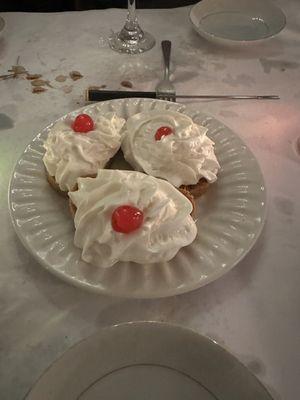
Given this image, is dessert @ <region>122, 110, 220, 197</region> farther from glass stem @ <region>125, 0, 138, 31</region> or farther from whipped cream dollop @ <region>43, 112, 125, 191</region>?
glass stem @ <region>125, 0, 138, 31</region>

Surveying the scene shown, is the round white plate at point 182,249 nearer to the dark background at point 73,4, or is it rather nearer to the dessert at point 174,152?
the dessert at point 174,152

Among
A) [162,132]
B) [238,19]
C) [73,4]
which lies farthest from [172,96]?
[73,4]

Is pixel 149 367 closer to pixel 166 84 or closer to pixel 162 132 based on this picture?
pixel 162 132

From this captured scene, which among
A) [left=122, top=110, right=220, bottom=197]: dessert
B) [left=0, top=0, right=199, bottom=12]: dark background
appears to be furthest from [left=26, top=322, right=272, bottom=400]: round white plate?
[left=0, top=0, right=199, bottom=12]: dark background

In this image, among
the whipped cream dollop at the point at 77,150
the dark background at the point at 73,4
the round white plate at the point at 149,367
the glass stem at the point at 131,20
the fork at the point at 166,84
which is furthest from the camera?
the dark background at the point at 73,4

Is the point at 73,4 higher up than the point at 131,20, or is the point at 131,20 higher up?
the point at 131,20

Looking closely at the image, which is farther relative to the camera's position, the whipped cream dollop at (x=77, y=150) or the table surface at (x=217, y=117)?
the whipped cream dollop at (x=77, y=150)

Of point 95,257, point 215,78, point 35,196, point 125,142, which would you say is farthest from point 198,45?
point 95,257

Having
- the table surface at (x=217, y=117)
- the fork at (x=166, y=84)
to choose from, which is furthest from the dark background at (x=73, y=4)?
the fork at (x=166, y=84)
